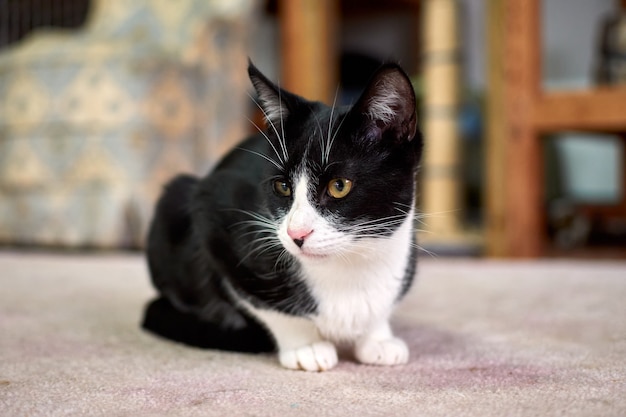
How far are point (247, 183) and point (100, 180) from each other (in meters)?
1.50

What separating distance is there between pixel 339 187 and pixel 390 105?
12 cm

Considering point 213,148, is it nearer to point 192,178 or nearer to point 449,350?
point 192,178

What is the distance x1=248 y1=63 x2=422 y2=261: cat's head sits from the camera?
834 millimetres

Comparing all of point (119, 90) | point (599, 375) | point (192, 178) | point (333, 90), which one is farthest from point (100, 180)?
point (599, 375)

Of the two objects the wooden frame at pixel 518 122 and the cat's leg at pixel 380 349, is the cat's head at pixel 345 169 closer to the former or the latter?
the cat's leg at pixel 380 349

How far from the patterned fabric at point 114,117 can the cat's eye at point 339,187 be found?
1.61 metres

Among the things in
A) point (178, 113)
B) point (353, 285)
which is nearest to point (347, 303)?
point (353, 285)

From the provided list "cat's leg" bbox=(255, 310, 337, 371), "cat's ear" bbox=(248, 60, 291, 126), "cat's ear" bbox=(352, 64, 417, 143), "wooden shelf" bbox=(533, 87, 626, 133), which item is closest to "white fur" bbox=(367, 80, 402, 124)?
"cat's ear" bbox=(352, 64, 417, 143)

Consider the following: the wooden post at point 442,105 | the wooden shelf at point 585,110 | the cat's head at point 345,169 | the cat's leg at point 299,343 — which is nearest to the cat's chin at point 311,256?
the cat's head at point 345,169

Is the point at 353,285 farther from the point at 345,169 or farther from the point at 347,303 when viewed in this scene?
the point at 345,169

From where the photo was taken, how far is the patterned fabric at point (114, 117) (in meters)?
2.35

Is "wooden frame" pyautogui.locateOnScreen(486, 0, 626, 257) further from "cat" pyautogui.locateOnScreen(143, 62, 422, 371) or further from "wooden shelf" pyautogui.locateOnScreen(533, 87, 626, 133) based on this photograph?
"cat" pyautogui.locateOnScreen(143, 62, 422, 371)

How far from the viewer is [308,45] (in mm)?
2443

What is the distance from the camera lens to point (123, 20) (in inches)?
102
